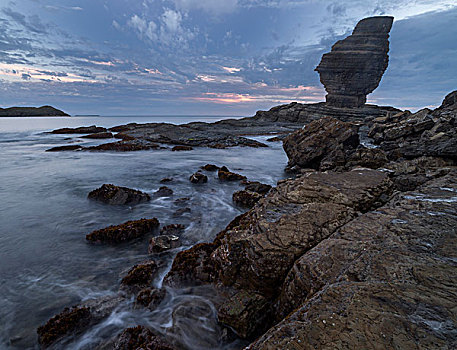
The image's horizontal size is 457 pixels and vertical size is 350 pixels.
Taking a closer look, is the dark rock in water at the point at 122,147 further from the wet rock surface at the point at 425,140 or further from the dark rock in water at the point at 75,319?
the wet rock surface at the point at 425,140

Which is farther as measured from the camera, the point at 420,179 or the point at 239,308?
the point at 420,179

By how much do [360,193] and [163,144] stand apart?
103ft

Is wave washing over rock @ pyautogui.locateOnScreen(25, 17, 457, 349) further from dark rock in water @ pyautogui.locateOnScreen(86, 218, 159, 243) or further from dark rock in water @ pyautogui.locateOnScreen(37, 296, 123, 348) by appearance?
dark rock in water @ pyautogui.locateOnScreen(86, 218, 159, 243)

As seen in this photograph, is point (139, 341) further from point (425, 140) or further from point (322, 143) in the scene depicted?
point (425, 140)

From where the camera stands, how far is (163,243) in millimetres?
7145

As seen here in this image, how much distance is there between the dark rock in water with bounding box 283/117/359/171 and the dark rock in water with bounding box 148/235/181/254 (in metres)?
11.5

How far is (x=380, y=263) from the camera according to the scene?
3.14 m

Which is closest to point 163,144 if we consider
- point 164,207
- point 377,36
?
point 164,207

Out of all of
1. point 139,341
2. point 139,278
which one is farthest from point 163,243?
point 139,341

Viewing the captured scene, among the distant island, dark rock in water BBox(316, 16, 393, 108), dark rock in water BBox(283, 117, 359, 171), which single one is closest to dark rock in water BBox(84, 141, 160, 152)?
dark rock in water BBox(283, 117, 359, 171)

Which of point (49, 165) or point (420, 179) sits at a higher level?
point (420, 179)

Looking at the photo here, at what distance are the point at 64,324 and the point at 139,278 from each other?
1609 millimetres

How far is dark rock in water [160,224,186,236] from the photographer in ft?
26.7

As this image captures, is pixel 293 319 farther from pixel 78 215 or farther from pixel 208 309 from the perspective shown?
pixel 78 215
